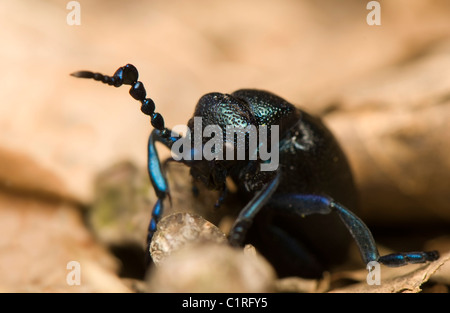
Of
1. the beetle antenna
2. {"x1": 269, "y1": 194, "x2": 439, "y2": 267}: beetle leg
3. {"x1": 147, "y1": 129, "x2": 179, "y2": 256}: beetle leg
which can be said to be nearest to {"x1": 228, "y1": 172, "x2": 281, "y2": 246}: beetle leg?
{"x1": 269, "y1": 194, "x2": 439, "y2": 267}: beetle leg

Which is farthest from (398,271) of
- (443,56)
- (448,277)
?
(443,56)

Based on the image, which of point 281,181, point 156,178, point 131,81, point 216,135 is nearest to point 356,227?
point 281,181

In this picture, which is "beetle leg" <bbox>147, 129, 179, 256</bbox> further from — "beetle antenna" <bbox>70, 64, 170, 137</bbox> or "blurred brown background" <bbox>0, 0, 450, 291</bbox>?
"blurred brown background" <bbox>0, 0, 450, 291</bbox>

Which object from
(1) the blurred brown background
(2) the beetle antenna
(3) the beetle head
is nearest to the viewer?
(2) the beetle antenna

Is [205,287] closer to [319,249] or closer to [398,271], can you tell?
[398,271]

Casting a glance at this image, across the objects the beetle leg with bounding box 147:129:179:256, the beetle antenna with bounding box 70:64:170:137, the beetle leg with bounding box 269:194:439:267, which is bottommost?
the beetle leg with bounding box 269:194:439:267

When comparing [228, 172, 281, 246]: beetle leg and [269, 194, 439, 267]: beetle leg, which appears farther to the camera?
[269, 194, 439, 267]: beetle leg

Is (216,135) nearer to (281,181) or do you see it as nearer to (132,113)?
(281,181)

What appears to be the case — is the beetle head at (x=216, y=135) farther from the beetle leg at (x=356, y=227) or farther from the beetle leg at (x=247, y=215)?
the beetle leg at (x=356, y=227)
